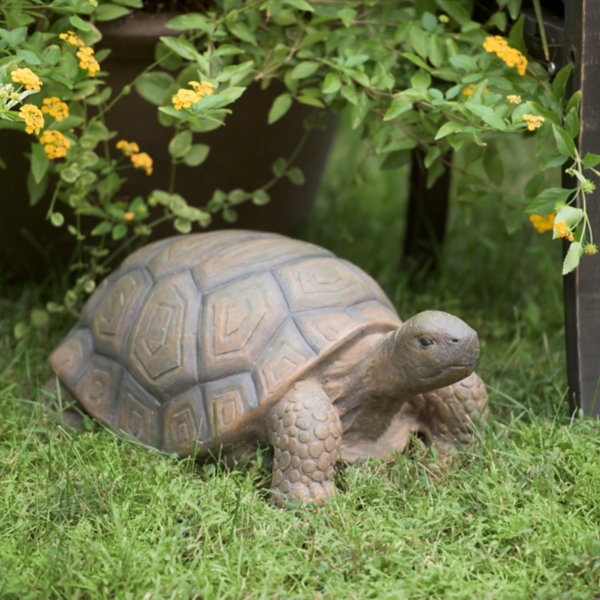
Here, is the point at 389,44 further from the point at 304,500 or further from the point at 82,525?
the point at 82,525

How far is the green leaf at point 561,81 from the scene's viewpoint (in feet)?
6.62

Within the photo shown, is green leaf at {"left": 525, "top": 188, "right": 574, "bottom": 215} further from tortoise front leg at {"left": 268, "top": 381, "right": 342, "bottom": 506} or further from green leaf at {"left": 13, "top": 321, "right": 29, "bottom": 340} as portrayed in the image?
green leaf at {"left": 13, "top": 321, "right": 29, "bottom": 340}

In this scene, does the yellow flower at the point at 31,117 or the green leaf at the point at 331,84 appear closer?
the yellow flower at the point at 31,117

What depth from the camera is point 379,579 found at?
1677mm

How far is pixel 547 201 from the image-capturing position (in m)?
2.04

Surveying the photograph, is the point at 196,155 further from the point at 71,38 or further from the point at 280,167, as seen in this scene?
the point at 71,38

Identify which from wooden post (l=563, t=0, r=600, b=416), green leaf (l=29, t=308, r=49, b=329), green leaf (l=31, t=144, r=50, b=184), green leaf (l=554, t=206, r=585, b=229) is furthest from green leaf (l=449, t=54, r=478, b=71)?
green leaf (l=29, t=308, r=49, b=329)

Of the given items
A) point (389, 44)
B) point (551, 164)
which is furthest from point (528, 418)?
point (389, 44)

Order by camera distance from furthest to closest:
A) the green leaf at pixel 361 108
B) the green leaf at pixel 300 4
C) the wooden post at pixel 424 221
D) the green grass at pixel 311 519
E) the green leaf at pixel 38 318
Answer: the wooden post at pixel 424 221, the green leaf at pixel 38 318, the green leaf at pixel 361 108, the green leaf at pixel 300 4, the green grass at pixel 311 519

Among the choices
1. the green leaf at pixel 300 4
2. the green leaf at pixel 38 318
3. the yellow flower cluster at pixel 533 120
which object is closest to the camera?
the yellow flower cluster at pixel 533 120

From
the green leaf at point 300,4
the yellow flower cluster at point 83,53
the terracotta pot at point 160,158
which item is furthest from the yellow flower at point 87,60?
the green leaf at point 300,4

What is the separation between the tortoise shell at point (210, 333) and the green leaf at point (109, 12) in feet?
2.07

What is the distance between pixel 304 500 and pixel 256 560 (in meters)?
0.23

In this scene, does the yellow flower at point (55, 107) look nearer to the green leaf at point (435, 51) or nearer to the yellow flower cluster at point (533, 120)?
the green leaf at point (435, 51)
